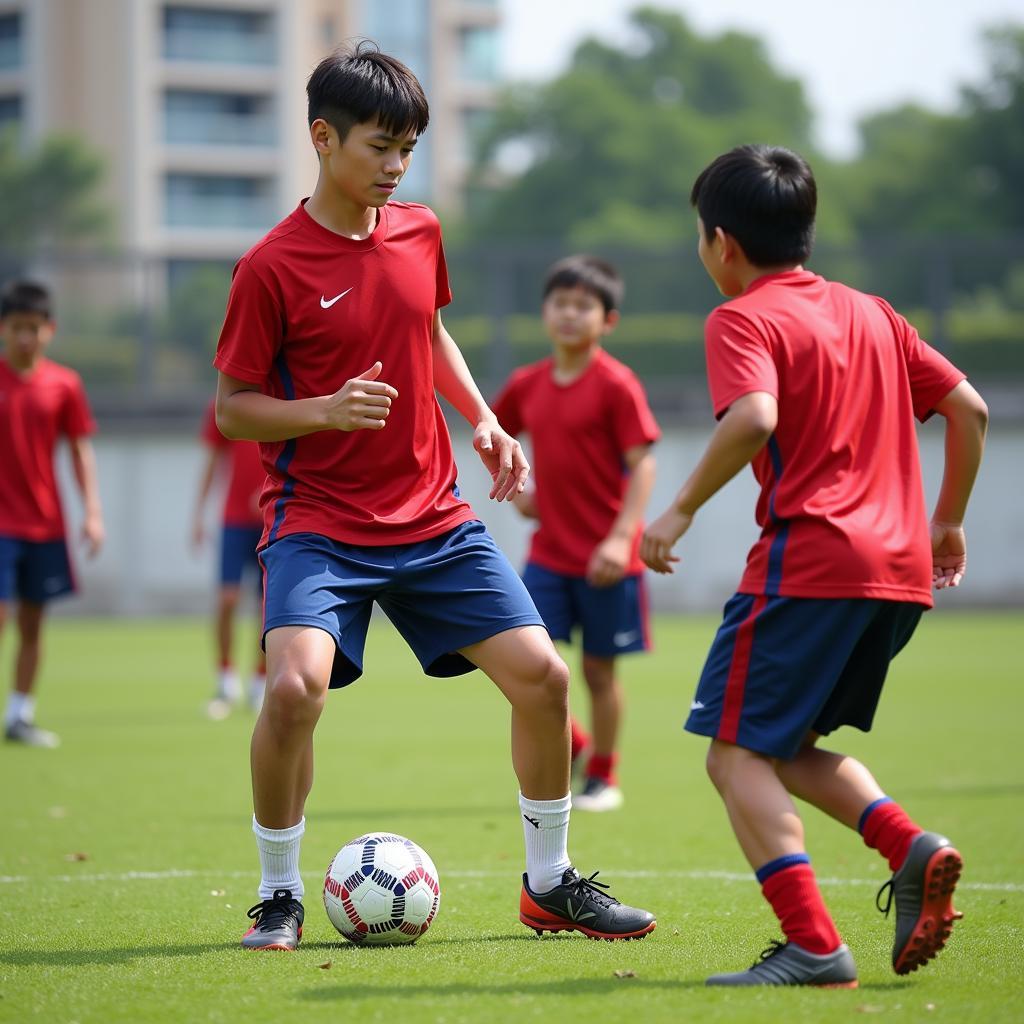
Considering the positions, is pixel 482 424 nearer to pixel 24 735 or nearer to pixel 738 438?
pixel 738 438

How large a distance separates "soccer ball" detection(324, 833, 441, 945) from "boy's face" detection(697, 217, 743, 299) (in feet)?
6.13

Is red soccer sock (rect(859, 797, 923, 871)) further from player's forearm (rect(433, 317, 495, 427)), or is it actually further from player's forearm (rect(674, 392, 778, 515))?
player's forearm (rect(433, 317, 495, 427))

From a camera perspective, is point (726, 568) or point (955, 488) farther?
point (726, 568)

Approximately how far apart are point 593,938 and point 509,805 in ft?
9.90

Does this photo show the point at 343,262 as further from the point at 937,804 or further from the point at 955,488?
the point at 937,804

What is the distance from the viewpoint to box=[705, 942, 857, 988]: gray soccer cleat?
13.1 ft

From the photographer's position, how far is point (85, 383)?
2525cm

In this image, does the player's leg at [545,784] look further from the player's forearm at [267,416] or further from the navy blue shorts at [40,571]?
the navy blue shorts at [40,571]

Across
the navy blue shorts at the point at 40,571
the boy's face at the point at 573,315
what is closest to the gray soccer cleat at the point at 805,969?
the boy's face at the point at 573,315

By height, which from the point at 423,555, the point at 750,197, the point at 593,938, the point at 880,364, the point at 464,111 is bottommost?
the point at 593,938

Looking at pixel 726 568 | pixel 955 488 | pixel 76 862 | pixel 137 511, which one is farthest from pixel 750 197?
pixel 137 511

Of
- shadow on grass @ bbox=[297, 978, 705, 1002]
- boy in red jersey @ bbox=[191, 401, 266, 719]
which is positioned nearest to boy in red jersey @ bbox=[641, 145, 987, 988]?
shadow on grass @ bbox=[297, 978, 705, 1002]

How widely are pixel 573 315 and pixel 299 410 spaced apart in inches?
141

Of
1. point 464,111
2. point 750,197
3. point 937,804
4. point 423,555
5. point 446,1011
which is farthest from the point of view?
point 464,111
